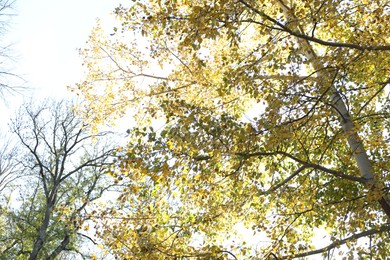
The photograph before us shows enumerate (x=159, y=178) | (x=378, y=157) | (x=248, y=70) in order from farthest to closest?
(x=378, y=157) < (x=248, y=70) < (x=159, y=178)

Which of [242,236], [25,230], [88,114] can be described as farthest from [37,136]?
[242,236]

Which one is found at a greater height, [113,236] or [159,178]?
[159,178]

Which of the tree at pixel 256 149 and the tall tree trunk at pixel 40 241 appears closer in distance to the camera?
the tree at pixel 256 149

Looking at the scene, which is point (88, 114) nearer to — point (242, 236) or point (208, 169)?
point (242, 236)

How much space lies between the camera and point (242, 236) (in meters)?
8.41

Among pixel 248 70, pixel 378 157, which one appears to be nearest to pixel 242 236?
pixel 378 157

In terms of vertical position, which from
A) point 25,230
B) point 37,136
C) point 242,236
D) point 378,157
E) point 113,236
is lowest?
point 113,236

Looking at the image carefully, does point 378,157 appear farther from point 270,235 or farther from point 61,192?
point 61,192

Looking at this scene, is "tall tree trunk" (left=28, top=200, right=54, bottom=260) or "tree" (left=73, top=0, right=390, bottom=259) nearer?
"tree" (left=73, top=0, right=390, bottom=259)

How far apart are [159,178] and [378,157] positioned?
3882 mm

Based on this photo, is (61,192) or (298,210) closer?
(298,210)

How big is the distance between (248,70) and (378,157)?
293 cm

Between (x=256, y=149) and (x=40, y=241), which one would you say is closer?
(x=256, y=149)

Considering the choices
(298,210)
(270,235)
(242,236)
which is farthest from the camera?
(242,236)
